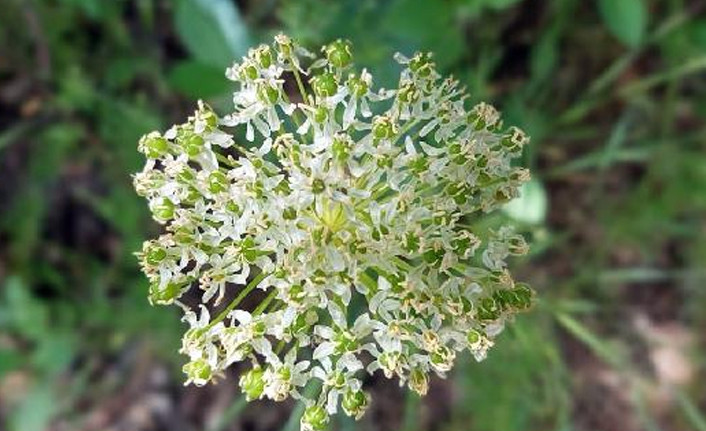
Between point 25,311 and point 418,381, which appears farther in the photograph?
point 25,311

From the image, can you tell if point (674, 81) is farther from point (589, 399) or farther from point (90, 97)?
point (90, 97)

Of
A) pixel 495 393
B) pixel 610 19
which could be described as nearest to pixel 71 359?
pixel 495 393

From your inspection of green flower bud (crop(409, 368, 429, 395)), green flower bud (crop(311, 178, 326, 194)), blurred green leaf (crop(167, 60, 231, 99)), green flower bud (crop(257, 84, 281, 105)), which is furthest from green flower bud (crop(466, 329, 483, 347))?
blurred green leaf (crop(167, 60, 231, 99))

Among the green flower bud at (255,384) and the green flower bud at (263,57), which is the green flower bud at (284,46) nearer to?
the green flower bud at (263,57)

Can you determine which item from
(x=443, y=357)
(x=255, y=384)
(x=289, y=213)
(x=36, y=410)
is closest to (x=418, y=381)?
(x=443, y=357)

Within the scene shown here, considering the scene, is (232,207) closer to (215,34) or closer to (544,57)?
(215,34)

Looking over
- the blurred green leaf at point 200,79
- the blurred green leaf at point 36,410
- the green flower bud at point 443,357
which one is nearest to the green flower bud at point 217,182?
the green flower bud at point 443,357
